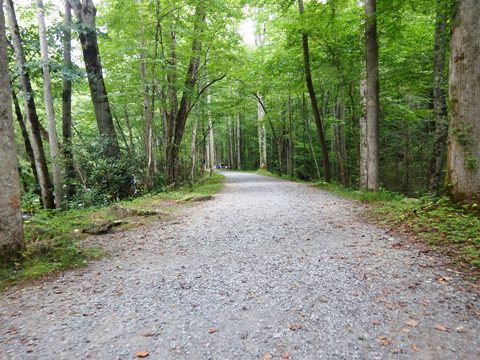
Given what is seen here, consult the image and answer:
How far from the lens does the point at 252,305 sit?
10.4 ft

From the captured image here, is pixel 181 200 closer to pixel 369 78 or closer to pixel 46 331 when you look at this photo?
pixel 369 78

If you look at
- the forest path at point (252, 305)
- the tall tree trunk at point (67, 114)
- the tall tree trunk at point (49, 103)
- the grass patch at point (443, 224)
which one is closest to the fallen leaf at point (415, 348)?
the forest path at point (252, 305)

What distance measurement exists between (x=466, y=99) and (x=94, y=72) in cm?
1119

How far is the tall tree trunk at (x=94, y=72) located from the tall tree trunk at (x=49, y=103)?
1464 millimetres

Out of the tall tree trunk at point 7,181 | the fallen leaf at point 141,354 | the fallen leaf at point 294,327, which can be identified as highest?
the tall tree trunk at point 7,181

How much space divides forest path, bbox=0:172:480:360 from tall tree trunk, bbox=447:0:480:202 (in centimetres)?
173

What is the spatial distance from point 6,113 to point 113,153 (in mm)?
7549

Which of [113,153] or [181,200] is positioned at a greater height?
[113,153]

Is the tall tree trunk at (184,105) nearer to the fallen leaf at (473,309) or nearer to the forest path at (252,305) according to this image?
the forest path at (252,305)

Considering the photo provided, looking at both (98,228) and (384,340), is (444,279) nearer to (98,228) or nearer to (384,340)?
(384,340)

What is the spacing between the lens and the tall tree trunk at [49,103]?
952 centimetres

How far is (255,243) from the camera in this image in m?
5.33

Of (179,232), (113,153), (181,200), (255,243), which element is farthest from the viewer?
A: (113,153)

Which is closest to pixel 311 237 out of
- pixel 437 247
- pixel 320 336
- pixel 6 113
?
pixel 437 247
